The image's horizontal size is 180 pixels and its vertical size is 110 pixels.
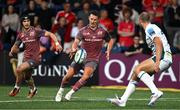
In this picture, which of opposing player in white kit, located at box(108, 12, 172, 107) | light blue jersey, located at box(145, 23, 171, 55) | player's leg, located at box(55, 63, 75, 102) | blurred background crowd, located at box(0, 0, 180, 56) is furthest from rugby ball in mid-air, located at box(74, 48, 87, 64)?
blurred background crowd, located at box(0, 0, 180, 56)

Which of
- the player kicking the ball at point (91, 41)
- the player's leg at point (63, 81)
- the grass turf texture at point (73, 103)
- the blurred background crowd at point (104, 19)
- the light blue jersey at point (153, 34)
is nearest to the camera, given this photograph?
the grass turf texture at point (73, 103)

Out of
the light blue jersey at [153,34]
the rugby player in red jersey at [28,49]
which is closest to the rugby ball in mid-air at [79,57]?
the rugby player in red jersey at [28,49]

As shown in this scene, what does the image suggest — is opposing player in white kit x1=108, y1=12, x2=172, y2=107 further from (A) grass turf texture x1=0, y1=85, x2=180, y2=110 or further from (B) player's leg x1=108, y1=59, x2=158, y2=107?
(A) grass turf texture x1=0, y1=85, x2=180, y2=110

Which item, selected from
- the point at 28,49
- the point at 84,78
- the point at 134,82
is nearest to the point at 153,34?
the point at 134,82

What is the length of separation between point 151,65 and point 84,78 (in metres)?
2.10

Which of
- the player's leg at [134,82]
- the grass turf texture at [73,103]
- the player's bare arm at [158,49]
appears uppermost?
the player's bare arm at [158,49]

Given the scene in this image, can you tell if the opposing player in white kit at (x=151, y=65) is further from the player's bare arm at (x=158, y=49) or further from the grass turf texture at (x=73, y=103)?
the grass turf texture at (x=73, y=103)

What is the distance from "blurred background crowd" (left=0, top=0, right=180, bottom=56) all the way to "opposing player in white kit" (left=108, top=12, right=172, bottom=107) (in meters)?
7.59

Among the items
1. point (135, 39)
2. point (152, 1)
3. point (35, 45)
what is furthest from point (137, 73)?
point (152, 1)

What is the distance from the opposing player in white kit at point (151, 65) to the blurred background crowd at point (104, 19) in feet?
24.9

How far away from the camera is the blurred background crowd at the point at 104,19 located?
24.7m

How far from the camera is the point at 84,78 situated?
17.2m

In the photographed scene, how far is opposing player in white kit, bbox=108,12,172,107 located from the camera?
50.8 feet

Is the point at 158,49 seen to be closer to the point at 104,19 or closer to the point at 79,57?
the point at 79,57
